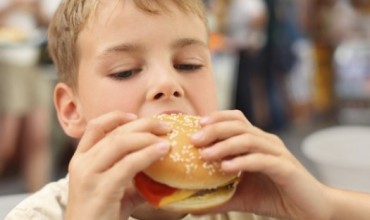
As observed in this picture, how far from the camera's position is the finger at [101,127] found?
89cm

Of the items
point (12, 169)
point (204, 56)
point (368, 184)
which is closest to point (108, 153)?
point (204, 56)

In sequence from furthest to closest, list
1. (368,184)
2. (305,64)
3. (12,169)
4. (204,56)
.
A: (305,64)
(12,169)
(368,184)
(204,56)

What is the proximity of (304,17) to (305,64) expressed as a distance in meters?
0.59

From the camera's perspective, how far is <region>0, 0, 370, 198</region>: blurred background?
3.83 metres

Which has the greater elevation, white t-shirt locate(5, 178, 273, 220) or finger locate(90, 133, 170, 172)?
finger locate(90, 133, 170, 172)

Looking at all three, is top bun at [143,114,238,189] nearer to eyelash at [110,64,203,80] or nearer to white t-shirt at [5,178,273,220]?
eyelash at [110,64,203,80]

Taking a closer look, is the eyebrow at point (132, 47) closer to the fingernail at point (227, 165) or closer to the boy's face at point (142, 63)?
the boy's face at point (142, 63)

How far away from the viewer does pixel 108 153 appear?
82 cm

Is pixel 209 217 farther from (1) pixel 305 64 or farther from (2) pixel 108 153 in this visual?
(1) pixel 305 64

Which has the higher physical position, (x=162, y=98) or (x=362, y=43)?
(x=162, y=98)

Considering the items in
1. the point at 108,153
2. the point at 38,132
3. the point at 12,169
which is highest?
the point at 108,153

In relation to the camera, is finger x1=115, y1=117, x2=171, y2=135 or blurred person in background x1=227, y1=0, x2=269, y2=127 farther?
blurred person in background x1=227, y1=0, x2=269, y2=127

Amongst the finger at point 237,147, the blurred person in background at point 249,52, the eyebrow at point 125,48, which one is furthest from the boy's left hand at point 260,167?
the blurred person in background at point 249,52

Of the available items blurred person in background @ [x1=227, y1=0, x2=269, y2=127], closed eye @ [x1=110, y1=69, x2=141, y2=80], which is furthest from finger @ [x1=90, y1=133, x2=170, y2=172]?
blurred person in background @ [x1=227, y1=0, x2=269, y2=127]
